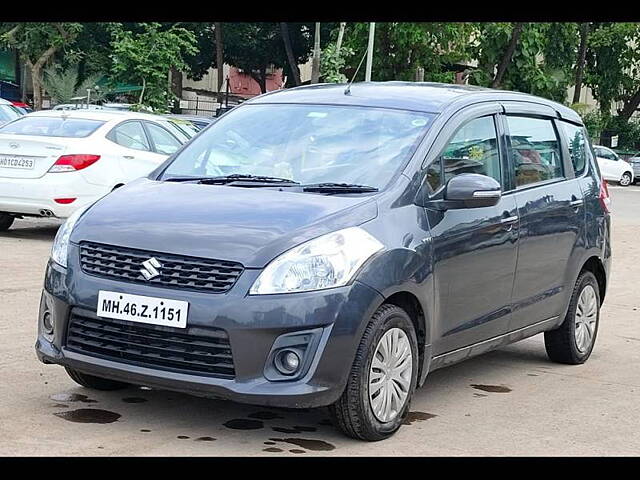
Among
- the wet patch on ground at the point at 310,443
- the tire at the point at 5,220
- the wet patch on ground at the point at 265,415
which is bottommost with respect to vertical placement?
the tire at the point at 5,220

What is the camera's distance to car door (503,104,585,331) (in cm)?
714

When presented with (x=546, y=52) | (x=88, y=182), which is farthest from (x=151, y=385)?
(x=546, y=52)

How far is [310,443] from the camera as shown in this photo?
5.64m

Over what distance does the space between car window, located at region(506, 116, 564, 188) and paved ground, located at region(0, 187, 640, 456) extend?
130 centimetres

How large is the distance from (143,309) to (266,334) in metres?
0.58

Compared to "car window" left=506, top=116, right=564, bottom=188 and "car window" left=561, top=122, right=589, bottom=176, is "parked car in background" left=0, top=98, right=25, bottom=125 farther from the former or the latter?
"car window" left=506, top=116, right=564, bottom=188

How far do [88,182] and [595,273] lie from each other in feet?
21.7

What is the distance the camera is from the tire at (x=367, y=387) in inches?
218

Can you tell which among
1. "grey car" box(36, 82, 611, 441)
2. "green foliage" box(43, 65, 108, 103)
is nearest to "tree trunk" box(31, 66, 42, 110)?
"green foliage" box(43, 65, 108, 103)

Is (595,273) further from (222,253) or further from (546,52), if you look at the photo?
(546,52)

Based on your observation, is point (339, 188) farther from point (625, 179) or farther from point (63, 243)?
point (625, 179)

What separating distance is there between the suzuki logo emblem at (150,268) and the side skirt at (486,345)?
1555 mm

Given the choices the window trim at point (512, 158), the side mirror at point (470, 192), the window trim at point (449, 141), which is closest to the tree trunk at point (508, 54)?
the window trim at point (512, 158)

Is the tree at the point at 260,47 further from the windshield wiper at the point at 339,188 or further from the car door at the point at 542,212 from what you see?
the windshield wiper at the point at 339,188
